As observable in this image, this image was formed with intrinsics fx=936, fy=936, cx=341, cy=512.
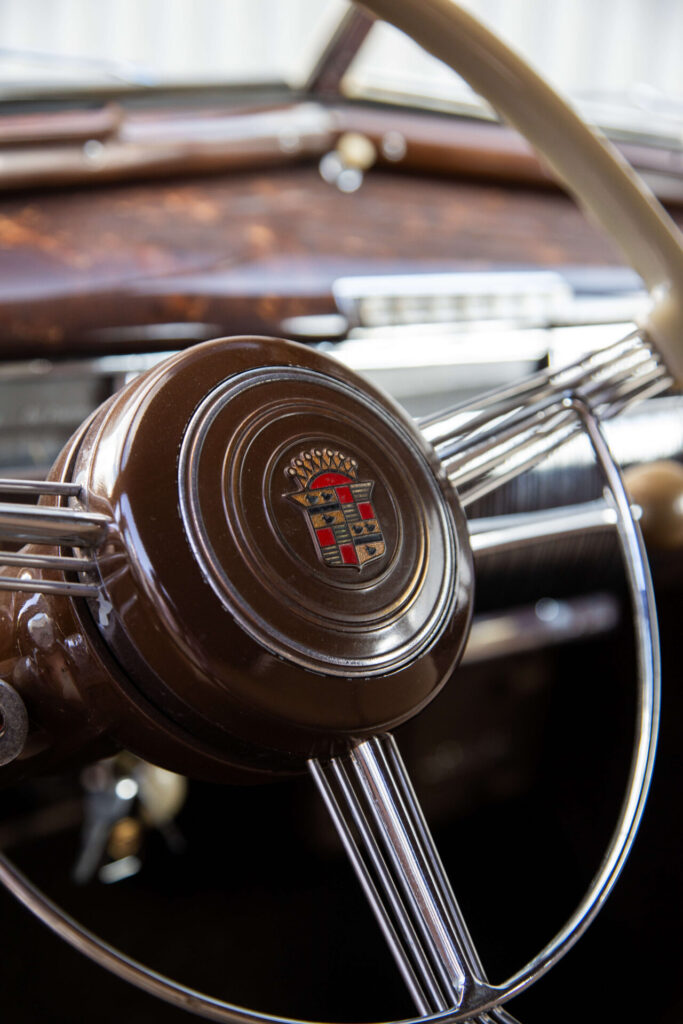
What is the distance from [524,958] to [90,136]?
118 cm

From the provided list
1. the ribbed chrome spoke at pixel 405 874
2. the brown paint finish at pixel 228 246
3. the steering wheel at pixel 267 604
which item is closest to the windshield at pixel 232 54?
the brown paint finish at pixel 228 246

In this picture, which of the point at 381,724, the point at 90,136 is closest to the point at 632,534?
the point at 381,724

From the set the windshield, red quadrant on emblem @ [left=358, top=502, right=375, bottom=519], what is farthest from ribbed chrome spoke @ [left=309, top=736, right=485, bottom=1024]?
the windshield

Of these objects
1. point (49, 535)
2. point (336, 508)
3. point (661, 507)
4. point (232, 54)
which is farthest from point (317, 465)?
point (232, 54)

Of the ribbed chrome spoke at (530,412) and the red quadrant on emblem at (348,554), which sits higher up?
the ribbed chrome spoke at (530,412)

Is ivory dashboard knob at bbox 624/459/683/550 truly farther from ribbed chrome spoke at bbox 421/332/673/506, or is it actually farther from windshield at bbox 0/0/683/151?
windshield at bbox 0/0/683/151

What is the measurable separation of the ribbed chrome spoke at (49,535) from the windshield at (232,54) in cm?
90

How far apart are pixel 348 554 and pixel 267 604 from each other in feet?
0.19

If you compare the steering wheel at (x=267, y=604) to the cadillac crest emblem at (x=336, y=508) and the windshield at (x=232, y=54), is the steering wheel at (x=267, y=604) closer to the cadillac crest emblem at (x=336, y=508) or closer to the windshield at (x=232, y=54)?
the cadillac crest emblem at (x=336, y=508)

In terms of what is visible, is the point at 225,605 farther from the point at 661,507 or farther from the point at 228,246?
the point at 228,246

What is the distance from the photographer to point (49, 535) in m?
0.40

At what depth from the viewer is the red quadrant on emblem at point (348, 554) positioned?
0.47 meters

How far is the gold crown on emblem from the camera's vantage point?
0.48 meters

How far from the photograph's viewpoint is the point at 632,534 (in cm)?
60
